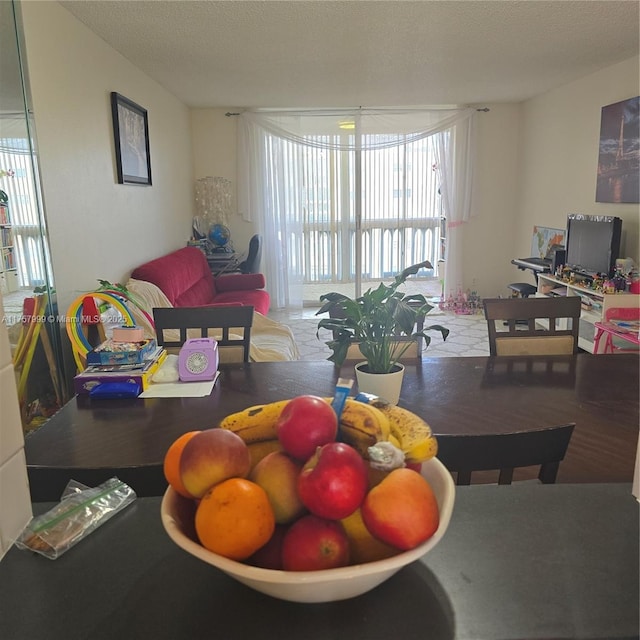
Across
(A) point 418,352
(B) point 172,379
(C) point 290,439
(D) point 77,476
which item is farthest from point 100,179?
(C) point 290,439

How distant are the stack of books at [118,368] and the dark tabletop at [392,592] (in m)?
1.02

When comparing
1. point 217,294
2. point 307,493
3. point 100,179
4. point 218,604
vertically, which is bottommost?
point 217,294

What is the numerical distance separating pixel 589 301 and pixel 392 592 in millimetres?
4226

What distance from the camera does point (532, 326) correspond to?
238 cm

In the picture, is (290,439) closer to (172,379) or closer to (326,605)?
(326,605)

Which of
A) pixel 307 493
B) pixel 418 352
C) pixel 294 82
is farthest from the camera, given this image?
pixel 294 82

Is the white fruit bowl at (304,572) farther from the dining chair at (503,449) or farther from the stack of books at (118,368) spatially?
the stack of books at (118,368)

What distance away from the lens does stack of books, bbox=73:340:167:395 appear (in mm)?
1782

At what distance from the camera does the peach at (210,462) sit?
610 millimetres

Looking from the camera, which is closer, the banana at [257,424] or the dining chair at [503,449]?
the banana at [257,424]

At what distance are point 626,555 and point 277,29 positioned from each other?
349cm

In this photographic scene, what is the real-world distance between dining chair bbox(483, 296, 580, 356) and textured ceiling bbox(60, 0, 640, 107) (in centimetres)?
179

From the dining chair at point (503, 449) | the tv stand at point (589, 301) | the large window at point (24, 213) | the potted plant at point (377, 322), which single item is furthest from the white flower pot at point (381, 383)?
the tv stand at point (589, 301)

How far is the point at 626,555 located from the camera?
2.39ft
